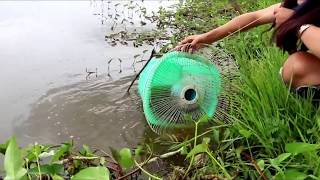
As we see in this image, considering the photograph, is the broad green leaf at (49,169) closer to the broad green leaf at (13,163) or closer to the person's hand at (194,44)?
the broad green leaf at (13,163)

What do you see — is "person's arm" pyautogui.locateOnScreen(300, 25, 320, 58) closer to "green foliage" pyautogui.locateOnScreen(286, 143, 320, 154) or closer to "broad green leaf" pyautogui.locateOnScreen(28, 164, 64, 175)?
"green foliage" pyautogui.locateOnScreen(286, 143, 320, 154)

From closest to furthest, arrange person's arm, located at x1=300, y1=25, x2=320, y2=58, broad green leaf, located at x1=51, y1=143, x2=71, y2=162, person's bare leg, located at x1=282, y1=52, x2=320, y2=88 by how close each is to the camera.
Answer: broad green leaf, located at x1=51, y1=143, x2=71, y2=162
person's arm, located at x1=300, y1=25, x2=320, y2=58
person's bare leg, located at x1=282, y1=52, x2=320, y2=88

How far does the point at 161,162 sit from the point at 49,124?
87 centimetres

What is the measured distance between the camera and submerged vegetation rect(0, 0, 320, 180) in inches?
66.7

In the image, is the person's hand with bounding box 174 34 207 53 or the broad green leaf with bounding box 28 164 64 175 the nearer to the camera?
the broad green leaf with bounding box 28 164 64 175

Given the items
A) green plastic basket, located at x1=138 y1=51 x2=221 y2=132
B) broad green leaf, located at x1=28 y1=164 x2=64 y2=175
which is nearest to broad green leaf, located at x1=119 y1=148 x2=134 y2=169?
broad green leaf, located at x1=28 y1=164 x2=64 y2=175

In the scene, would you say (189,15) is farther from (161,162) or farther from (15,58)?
(161,162)

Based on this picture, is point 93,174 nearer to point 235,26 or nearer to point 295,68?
point 295,68

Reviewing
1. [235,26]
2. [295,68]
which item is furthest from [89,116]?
[295,68]

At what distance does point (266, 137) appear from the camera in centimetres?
207

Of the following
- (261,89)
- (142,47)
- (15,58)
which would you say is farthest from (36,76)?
(261,89)

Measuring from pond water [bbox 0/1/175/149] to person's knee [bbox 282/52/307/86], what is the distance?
3.02 feet

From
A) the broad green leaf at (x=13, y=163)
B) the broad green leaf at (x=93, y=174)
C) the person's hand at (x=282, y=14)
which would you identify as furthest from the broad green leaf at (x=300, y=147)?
the broad green leaf at (x=13, y=163)

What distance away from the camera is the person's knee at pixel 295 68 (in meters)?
2.14
